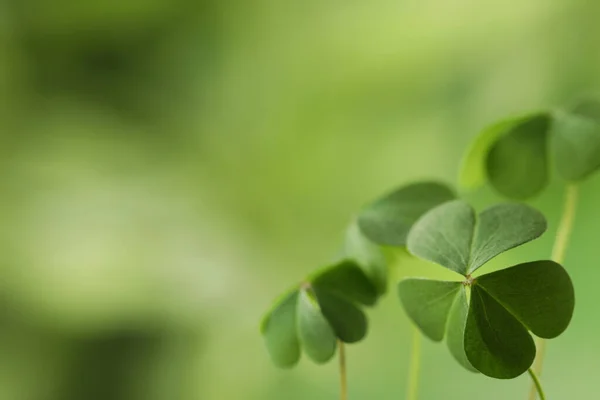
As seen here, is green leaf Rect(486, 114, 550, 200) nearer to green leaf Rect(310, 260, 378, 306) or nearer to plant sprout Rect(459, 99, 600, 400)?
plant sprout Rect(459, 99, 600, 400)

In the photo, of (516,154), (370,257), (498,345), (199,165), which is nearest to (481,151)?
(516,154)

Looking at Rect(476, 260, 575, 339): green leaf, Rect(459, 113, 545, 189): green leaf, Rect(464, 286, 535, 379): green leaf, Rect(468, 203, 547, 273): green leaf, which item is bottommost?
Rect(464, 286, 535, 379): green leaf

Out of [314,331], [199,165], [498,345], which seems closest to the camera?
[498,345]

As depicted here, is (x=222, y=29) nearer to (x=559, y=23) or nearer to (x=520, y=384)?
(x=559, y=23)

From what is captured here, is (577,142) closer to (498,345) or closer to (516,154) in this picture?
(516,154)

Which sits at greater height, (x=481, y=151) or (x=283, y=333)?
(x=481, y=151)

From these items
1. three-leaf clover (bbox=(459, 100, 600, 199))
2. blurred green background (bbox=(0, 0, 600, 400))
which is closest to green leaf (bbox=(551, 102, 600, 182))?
three-leaf clover (bbox=(459, 100, 600, 199))

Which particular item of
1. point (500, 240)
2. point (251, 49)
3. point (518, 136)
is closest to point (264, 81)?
point (251, 49)
